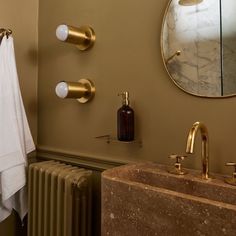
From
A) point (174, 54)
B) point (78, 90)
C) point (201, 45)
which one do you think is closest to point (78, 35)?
point (78, 90)

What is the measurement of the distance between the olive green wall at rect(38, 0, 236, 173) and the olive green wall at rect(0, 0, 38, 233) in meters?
0.05

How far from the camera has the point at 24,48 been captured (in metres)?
1.76

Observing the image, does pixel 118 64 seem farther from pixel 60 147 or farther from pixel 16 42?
pixel 16 42

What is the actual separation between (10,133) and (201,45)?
1.06 metres

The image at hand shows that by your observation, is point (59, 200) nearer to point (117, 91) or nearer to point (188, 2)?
point (117, 91)

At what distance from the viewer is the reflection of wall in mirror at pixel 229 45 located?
1027 mm

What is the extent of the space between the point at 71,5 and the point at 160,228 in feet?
4.38

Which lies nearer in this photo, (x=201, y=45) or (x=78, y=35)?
(x=201, y=45)

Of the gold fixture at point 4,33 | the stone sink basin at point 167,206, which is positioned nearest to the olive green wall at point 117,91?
the stone sink basin at point 167,206

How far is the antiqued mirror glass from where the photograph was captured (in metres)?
1.04

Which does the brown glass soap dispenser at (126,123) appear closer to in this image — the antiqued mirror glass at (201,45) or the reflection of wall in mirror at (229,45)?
the antiqued mirror glass at (201,45)

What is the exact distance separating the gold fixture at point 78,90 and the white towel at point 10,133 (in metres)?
0.31

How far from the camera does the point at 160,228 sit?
800 mm

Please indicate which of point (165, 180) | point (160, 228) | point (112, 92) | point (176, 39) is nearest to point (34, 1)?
point (112, 92)
